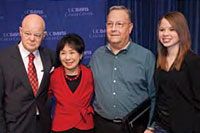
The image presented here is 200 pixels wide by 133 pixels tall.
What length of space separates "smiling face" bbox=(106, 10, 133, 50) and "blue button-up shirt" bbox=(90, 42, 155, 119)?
97 mm

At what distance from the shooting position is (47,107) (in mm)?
2086

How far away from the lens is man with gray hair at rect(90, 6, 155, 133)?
1998 millimetres

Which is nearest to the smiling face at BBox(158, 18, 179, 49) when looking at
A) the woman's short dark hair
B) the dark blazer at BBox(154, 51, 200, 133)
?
the dark blazer at BBox(154, 51, 200, 133)

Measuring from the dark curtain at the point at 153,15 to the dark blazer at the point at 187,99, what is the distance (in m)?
1.68

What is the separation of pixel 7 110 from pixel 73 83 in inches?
25.6

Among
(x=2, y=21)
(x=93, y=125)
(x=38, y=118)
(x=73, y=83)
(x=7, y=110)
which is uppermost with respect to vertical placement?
(x=2, y=21)

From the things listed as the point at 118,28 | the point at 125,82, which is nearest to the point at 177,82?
the point at 125,82

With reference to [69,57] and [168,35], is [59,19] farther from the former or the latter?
[168,35]

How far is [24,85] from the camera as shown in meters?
1.85

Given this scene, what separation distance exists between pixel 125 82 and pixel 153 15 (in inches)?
65.3

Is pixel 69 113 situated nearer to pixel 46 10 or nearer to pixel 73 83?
pixel 73 83

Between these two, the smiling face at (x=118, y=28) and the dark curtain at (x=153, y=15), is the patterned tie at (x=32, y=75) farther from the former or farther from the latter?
the dark curtain at (x=153, y=15)

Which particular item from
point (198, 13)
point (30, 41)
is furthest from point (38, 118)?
point (198, 13)

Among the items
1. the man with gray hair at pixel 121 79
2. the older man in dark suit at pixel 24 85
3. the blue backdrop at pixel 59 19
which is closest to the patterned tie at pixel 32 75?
the older man in dark suit at pixel 24 85
